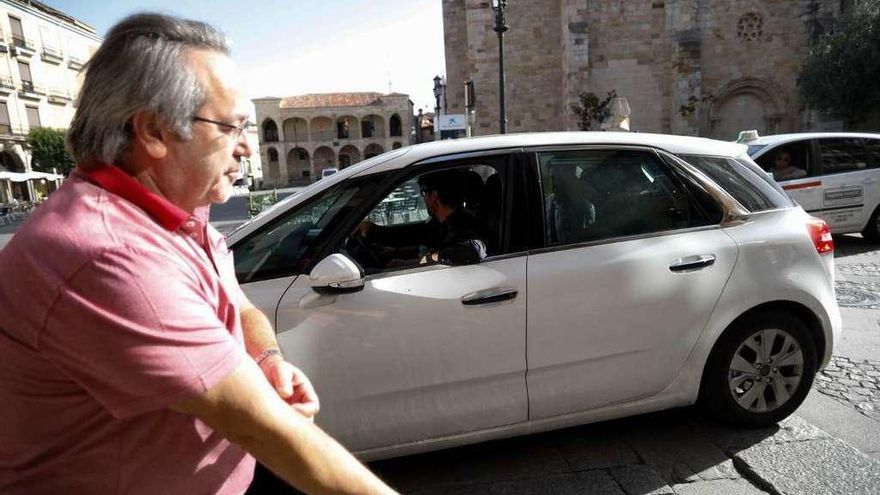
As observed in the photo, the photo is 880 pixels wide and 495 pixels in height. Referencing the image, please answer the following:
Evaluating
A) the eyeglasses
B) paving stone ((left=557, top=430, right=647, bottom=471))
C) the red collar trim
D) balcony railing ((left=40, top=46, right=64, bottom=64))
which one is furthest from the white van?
balcony railing ((left=40, top=46, right=64, bottom=64))

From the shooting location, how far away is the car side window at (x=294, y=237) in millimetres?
2586

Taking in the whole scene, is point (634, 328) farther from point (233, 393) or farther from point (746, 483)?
point (233, 393)

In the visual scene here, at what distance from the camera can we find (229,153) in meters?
1.15

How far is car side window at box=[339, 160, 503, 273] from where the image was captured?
267cm

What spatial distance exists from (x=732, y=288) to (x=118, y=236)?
2.85 metres

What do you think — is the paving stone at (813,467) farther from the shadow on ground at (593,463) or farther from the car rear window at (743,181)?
the car rear window at (743,181)

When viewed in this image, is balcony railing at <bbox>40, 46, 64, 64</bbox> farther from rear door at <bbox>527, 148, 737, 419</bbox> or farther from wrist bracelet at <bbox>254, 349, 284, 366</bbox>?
wrist bracelet at <bbox>254, 349, 284, 366</bbox>

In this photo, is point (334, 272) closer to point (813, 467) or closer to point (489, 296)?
point (489, 296)

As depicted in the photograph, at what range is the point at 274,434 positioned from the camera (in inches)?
37.5

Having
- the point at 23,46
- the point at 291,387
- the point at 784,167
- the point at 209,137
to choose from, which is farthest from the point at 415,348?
the point at 23,46

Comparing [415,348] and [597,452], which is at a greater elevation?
[415,348]

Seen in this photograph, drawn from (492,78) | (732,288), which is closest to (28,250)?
(732,288)

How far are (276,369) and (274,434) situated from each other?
0.35 meters

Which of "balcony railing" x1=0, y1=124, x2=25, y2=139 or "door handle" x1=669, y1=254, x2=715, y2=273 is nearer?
"door handle" x1=669, y1=254, x2=715, y2=273
